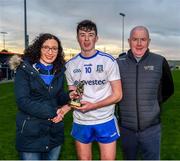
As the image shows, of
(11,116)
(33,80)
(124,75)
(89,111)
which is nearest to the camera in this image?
(33,80)

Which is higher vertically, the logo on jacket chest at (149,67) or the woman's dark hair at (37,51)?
the woman's dark hair at (37,51)

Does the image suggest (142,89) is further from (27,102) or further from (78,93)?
(27,102)

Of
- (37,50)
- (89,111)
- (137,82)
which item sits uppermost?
(37,50)

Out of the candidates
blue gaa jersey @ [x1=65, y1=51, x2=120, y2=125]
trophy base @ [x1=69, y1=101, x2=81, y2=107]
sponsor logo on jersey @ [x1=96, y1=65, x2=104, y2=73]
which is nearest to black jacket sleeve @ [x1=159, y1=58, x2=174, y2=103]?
blue gaa jersey @ [x1=65, y1=51, x2=120, y2=125]

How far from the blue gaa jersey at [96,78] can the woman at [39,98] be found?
14.0 inches

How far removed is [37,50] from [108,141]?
1265mm

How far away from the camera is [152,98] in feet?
15.7

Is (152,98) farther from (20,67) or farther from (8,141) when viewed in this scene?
(8,141)

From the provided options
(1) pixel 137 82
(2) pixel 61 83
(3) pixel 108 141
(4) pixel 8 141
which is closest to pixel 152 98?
(1) pixel 137 82

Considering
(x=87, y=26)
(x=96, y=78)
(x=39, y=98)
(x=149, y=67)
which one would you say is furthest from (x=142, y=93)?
(x=39, y=98)

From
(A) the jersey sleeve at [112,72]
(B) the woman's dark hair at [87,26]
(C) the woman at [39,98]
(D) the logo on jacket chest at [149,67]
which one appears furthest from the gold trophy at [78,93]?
(D) the logo on jacket chest at [149,67]

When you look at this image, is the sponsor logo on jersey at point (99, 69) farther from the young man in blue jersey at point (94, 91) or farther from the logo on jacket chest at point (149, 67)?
the logo on jacket chest at point (149, 67)

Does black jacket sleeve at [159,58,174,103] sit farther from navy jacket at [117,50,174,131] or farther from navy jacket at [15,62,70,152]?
navy jacket at [15,62,70,152]

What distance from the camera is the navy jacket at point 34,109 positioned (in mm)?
3943
